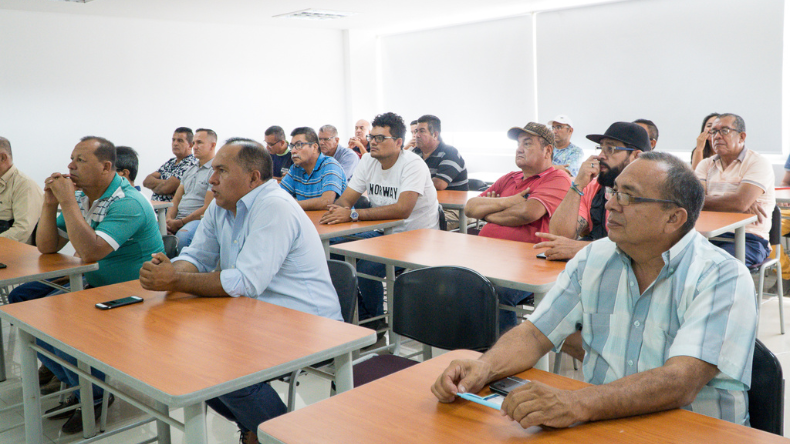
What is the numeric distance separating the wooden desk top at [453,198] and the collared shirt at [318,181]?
0.79 m

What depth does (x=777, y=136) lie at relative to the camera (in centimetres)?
652

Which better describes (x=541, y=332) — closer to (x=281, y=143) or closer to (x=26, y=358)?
(x=26, y=358)

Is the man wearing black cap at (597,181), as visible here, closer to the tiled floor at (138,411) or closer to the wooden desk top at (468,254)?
the wooden desk top at (468,254)

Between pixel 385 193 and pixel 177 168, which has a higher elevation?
pixel 177 168

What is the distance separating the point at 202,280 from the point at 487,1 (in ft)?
22.1

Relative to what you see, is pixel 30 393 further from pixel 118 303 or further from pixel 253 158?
pixel 253 158

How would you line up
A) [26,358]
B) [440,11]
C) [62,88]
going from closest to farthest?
[26,358], [62,88], [440,11]

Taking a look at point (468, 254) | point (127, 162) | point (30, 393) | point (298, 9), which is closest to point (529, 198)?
point (468, 254)

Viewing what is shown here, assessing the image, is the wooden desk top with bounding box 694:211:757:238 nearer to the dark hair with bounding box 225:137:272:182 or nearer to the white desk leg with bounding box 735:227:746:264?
the white desk leg with bounding box 735:227:746:264

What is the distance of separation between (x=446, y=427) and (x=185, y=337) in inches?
37.0

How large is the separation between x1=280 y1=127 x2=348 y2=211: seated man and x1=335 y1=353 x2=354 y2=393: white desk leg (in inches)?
111

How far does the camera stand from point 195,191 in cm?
545

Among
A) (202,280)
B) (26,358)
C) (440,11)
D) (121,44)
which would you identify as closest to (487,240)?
(202,280)

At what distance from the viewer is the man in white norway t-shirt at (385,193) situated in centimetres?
395
